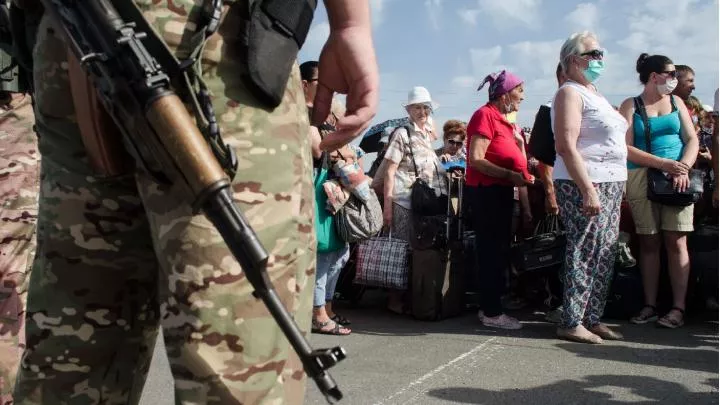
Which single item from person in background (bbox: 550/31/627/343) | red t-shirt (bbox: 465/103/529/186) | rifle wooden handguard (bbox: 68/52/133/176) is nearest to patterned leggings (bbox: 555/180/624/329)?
person in background (bbox: 550/31/627/343)

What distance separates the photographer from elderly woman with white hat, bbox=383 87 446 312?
19.5ft

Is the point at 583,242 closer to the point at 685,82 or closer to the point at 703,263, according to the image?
the point at 703,263

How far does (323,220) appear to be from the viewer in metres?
5.15

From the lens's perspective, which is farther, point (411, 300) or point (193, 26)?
point (411, 300)

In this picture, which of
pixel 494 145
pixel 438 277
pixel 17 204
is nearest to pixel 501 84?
pixel 494 145

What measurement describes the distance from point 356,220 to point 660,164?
2064mm

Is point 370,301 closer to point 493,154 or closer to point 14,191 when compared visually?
point 493,154

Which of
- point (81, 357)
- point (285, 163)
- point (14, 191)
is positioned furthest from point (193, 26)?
point (14, 191)

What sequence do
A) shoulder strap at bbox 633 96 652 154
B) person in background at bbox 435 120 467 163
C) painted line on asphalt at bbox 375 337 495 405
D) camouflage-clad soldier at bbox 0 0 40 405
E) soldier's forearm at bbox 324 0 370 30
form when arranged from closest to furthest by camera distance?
soldier's forearm at bbox 324 0 370 30
camouflage-clad soldier at bbox 0 0 40 405
painted line on asphalt at bbox 375 337 495 405
shoulder strap at bbox 633 96 652 154
person in background at bbox 435 120 467 163

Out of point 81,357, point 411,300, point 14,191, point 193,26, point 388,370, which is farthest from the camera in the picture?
point 411,300

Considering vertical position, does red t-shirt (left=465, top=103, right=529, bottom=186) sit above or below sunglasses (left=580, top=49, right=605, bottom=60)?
below

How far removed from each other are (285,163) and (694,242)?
16.6 feet

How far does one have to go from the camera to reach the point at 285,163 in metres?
1.39

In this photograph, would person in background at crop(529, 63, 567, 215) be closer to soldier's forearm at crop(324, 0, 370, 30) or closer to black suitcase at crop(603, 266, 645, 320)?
black suitcase at crop(603, 266, 645, 320)
